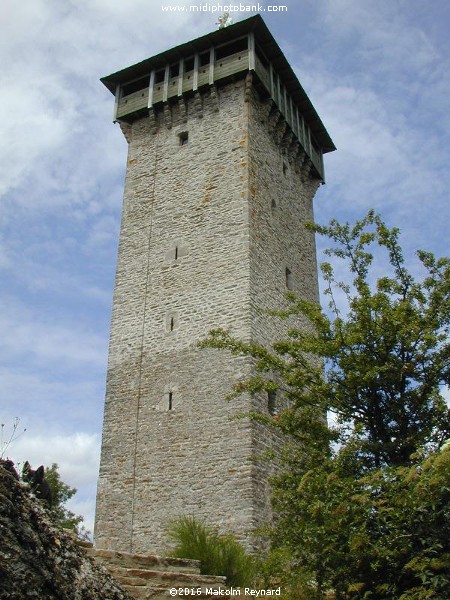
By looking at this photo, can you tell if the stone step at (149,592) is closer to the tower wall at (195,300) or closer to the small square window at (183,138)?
the tower wall at (195,300)

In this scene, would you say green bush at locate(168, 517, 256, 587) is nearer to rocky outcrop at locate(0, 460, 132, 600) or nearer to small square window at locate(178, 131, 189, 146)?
rocky outcrop at locate(0, 460, 132, 600)

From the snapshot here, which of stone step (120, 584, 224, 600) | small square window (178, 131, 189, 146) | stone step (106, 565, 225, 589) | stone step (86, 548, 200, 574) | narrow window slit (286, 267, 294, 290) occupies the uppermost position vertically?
small square window (178, 131, 189, 146)

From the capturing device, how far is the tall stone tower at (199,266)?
12188 millimetres

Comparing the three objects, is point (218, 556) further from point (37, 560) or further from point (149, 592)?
point (37, 560)

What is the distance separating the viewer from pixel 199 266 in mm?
14445

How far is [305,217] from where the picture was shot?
1823 cm

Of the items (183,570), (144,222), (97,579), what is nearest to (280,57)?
(144,222)

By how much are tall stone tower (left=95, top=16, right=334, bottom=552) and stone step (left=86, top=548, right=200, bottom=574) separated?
3.60 metres

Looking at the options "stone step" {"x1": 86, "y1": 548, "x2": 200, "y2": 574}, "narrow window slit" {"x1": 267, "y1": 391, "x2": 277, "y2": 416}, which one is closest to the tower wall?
"narrow window slit" {"x1": 267, "y1": 391, "x2": 277, "y2": 416}

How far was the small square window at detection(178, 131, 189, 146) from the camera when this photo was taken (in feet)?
54.9

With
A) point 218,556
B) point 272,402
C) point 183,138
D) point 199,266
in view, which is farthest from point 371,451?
point 183,138

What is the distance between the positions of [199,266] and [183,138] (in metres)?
4.53

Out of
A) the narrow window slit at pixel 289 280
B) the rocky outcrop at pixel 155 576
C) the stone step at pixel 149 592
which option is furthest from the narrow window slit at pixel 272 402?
the stone step at pixel 149 592

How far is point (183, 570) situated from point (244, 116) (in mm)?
12095
